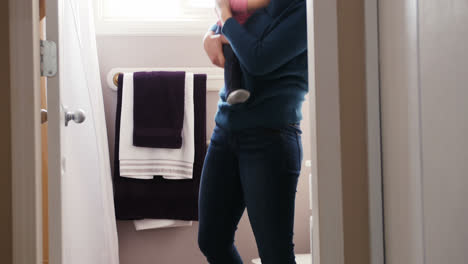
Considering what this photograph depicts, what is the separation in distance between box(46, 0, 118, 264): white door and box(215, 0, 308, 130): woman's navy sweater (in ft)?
1.43

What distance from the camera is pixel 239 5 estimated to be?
4.49 ft

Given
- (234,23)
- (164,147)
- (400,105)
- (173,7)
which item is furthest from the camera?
(173,7)

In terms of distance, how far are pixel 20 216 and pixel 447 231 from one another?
2.52 feet

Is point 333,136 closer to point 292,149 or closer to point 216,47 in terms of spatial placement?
point 292,149

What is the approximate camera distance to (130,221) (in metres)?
2.15

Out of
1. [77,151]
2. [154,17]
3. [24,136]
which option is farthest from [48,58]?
[154,17]

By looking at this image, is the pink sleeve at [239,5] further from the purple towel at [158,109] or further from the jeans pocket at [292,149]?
the purple towel at [158,109]

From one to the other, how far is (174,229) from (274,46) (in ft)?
4.05

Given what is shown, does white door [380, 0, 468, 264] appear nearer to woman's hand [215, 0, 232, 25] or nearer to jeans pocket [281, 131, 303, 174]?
jeans pocket [281, 131, 303, 174]

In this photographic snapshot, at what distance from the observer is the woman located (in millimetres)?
1211

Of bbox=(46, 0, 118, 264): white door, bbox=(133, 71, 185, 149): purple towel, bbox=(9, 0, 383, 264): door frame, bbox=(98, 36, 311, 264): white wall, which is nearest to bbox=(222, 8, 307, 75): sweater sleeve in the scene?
bbox=(9, 0, 383, 264): door frame

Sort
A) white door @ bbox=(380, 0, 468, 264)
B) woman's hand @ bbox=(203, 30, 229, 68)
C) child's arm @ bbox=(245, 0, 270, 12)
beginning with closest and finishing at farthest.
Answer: white door @ bbox=(380, 0, 468, 264)
child's arm @ bbox=(245, 0, 270, 12)
woman's hand @ bbox=(203, 30, 229, 68)

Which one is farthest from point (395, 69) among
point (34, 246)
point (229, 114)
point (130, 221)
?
point (130, 221)

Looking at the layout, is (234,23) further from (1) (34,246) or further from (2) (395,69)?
(1) (34,246)
